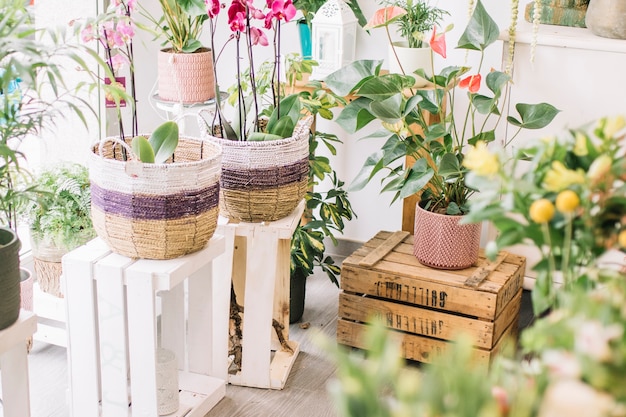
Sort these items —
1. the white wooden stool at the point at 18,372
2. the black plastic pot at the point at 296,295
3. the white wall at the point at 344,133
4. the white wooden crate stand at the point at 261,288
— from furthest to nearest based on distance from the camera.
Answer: the white wall at the point at 344,133 < the black plastic pot at the point at 296,295 < the white wooden crate stand at the point at 261,288 < the white wooden stool at the point at 18,372

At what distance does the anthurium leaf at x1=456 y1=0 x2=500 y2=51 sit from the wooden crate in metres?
0.70

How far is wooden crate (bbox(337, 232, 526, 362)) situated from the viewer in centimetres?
258

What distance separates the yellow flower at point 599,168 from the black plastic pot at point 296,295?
1.98 m

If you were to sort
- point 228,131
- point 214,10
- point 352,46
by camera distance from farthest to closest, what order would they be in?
1. point 352,46
2. point 228,131
3. point 214,10

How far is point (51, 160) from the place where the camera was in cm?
323

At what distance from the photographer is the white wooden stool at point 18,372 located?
70.7 inches

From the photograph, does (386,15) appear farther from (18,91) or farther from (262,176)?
(18,91)

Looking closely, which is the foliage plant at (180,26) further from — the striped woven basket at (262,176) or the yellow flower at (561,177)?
the yellow flower at (561,177)

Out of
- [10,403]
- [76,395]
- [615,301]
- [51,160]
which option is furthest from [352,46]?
[615,301]

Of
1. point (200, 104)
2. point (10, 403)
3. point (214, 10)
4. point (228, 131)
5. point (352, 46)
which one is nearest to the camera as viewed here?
point (10, 403)

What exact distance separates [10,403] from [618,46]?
1.99 metres

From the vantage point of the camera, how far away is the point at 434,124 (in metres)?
2.61

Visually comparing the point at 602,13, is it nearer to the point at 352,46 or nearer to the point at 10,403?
the point at 352,46

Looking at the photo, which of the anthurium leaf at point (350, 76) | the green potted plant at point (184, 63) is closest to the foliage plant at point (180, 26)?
the green potted plant at point (184, 63)
